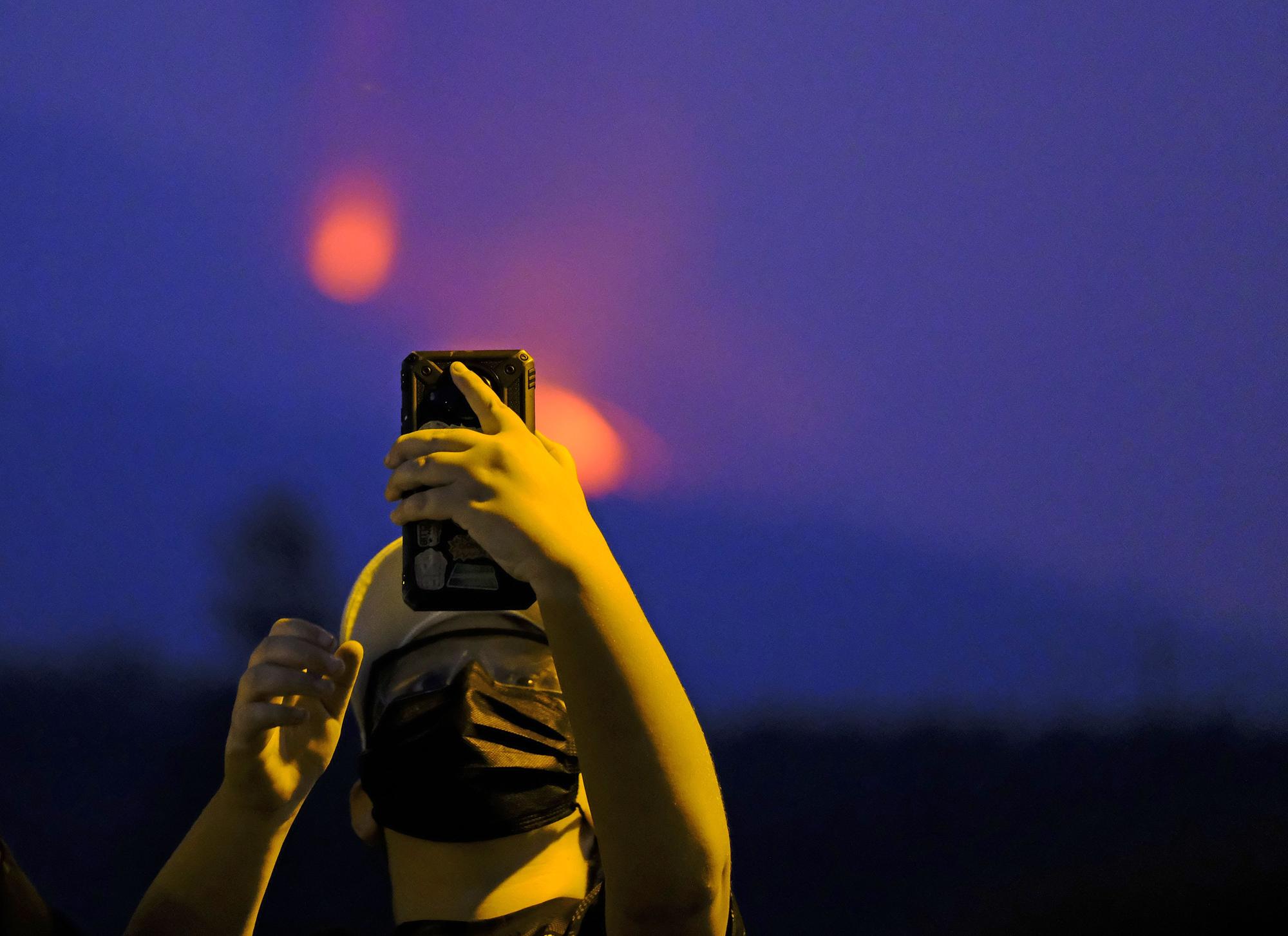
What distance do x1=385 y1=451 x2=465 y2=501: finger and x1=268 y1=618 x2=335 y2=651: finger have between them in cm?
24

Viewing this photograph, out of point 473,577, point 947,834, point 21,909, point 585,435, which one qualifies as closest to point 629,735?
point 473,577

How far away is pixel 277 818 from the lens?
86 centimetres

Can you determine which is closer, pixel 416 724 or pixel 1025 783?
pixel 416 724

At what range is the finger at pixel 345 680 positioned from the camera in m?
0.82

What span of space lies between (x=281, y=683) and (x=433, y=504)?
288 mm

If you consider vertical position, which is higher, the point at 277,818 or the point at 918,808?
the point at 277,818

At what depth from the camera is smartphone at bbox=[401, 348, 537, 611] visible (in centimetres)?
68

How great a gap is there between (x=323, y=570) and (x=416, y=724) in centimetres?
53

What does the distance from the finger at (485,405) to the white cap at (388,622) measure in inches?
13.2

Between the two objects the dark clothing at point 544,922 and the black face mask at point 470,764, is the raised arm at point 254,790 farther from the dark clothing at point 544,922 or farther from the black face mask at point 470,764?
the dark clothing at point 544,922

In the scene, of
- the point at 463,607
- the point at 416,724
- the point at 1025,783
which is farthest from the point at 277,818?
the point at 1025,783

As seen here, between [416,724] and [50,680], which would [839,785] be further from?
[50,680]

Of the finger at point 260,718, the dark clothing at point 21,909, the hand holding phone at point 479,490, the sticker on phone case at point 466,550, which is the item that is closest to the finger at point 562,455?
the hand holding phone at point 479,490

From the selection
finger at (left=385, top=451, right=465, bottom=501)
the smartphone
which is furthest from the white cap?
finger at (left=385, top=451, right=465, bottom=501)
